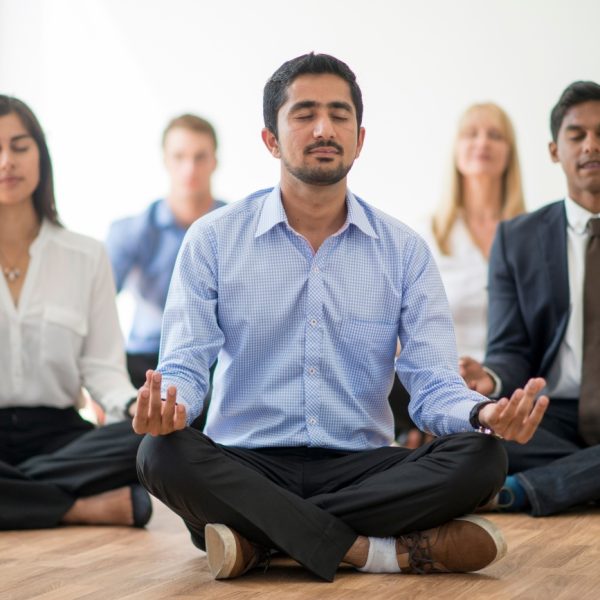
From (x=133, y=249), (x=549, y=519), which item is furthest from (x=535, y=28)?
(x=549, y=519)

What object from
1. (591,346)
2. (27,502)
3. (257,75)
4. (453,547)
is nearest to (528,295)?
(591,346)

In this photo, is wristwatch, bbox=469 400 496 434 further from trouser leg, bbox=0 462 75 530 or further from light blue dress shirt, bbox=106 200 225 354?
light blue dress shirt, bbox=106 200 225 354

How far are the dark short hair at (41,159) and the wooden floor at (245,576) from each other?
3.35 ft

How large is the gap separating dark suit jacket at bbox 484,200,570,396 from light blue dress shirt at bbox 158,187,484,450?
2.99ft

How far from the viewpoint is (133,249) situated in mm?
5156

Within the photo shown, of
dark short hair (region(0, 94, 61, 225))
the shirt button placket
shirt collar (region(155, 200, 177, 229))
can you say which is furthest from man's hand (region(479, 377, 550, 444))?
shirt collar (region(155, 200, 177, 229))

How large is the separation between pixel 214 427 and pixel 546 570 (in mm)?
772

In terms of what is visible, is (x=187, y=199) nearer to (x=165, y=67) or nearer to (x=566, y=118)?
(x=165, y=67)

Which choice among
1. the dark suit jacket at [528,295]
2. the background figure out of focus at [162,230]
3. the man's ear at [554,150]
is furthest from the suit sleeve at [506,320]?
the background figure out of focus at [162,230]

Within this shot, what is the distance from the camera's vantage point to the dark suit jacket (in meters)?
3.66

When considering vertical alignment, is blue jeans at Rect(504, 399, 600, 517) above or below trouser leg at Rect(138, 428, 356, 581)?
below

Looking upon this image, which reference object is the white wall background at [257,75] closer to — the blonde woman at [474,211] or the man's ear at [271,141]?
the blonde woman at [474,211]

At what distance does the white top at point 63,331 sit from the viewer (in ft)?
11.4

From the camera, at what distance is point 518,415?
2324 millimetres
